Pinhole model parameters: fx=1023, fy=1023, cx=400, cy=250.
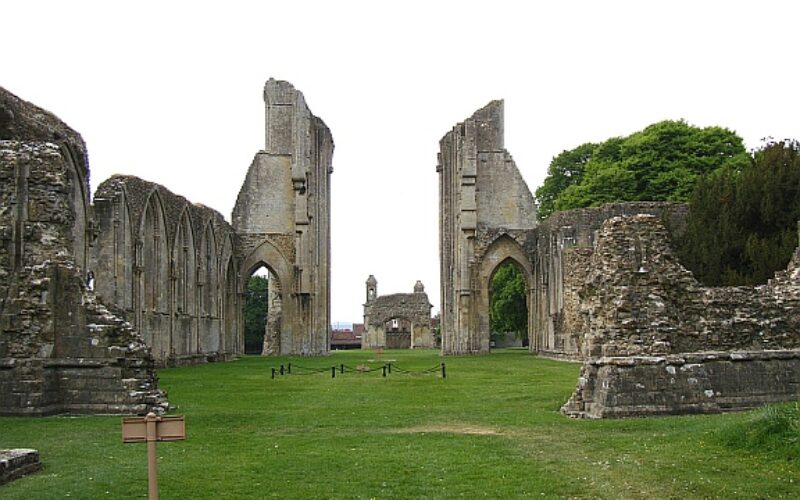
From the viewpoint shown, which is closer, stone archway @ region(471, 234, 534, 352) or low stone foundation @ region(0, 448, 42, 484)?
low stone foundation @ region(0, 448, 42, 484)

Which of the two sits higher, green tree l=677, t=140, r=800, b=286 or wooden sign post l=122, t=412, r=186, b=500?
green tree l=677, t=140, r=800, b=286

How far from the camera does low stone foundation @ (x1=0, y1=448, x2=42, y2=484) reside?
10.0 metres

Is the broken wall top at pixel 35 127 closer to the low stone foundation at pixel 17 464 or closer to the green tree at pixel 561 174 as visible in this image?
the low stone foundation at pixel 17 464

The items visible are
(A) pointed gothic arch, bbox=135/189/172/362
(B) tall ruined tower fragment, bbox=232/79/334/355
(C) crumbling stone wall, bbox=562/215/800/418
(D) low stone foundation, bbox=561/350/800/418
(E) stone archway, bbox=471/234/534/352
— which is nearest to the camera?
(D) low stone foundation, bbox=561/350/800/418

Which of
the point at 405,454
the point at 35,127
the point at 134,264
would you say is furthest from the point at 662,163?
the point at 405,454

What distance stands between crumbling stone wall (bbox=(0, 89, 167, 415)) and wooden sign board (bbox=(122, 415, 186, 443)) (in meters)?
9.39

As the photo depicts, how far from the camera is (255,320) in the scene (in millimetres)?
73750

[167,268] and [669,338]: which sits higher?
[167,268]

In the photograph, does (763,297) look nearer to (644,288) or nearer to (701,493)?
(644,288)

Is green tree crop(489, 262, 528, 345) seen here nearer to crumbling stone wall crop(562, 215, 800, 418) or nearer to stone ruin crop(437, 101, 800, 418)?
stone ruin crop(437, 101, 800, 418)

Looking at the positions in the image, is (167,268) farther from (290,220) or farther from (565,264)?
(565,264)

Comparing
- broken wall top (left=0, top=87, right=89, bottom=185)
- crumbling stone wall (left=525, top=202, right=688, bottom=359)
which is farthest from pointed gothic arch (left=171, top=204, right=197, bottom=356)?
crumbling stone wall (left=525, top=202, right=688, bottom=359)

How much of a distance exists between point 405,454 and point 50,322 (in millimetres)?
8311

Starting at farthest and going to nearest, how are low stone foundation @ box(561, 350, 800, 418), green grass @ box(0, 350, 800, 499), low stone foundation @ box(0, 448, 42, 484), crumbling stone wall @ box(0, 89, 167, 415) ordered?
crumbling stone wall @ box(0, 89, 167, 415) → low stone foundation @ box(561, 350, 800, 418) → low stone foundation @ box(0, 448, 42, 484) → green grass @ box(0, 350, 800, 499)
